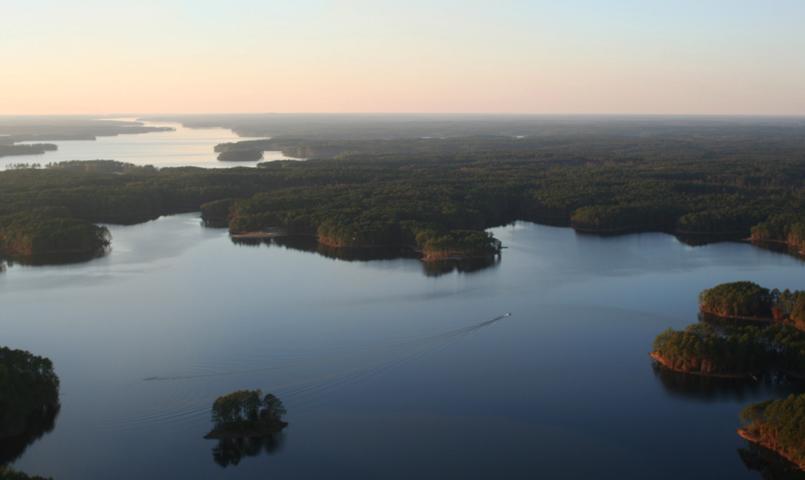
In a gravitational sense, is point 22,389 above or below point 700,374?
above

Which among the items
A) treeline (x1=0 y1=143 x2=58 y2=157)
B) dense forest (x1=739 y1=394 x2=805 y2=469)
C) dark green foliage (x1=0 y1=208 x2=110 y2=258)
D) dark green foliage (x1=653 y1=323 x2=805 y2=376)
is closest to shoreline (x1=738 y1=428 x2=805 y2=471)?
dense forest (x1=739 y1=394 x2=805 y2=469)

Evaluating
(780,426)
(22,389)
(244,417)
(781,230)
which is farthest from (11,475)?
(781,230)

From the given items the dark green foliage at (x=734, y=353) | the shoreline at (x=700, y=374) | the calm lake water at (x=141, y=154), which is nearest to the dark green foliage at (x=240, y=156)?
the calm lake water at (x=141, y=154)

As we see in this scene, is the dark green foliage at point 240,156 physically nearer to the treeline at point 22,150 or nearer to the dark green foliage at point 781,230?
the treeline at point 22,150

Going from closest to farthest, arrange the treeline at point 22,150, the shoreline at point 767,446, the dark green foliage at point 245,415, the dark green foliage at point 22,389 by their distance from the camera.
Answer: the shoreline at point 767,446
the dark green foliage at point 245,415
the dark green foliage at point 22,389
the treeline at point 22,150

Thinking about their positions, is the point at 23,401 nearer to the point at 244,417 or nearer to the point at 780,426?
the point at 244,417

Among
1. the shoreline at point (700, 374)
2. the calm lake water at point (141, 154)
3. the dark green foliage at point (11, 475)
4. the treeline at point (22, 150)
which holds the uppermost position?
the dark green foliage at point (11, 475)

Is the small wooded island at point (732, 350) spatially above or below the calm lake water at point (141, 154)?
above

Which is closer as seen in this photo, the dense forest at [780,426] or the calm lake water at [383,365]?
the dense forest at [780,426]
